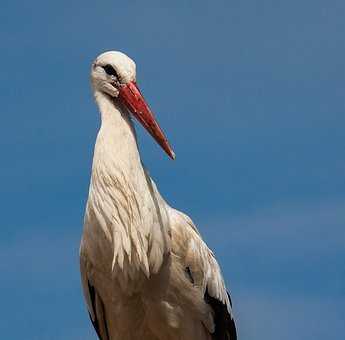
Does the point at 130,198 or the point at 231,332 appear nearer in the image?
the point at 130,198

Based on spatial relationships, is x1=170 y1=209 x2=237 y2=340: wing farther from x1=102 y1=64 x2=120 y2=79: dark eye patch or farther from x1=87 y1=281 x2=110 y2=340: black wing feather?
x1=102 y1=64 x2=120 y2=79: dark eye patch

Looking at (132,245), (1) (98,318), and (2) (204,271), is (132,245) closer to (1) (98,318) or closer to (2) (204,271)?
(2) (204,271)

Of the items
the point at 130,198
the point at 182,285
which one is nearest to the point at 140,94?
the point at 130,198

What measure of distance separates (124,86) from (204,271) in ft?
5.23

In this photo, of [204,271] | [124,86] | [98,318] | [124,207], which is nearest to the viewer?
[124,207]

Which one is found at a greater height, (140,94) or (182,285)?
(140,94)

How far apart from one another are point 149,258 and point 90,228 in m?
0.49

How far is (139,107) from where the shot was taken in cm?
839

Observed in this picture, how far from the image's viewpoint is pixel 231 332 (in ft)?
30.2

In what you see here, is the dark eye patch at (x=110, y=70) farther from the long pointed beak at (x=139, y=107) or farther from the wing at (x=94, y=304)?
the wing at (x=94, y=304)

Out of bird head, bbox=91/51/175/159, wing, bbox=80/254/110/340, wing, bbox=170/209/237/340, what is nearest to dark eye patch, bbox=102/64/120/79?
bird head, bbox=91/51/175/159

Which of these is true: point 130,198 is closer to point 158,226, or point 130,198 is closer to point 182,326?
point 158,226

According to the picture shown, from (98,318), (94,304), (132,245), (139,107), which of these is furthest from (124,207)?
(98,318)

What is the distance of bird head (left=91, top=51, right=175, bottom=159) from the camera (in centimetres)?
837
